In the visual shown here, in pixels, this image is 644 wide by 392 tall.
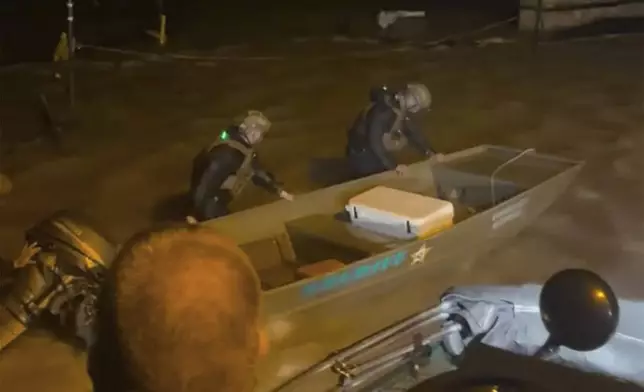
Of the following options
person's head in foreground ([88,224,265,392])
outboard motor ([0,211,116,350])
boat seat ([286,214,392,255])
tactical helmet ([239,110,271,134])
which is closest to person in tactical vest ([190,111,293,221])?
tactical helmet ([239,110,271,134])

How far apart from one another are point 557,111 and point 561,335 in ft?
6.12

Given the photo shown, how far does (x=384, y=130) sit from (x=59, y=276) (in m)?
0.89

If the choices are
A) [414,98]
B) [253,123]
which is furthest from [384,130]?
[253,123]

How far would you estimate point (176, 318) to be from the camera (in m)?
0.78

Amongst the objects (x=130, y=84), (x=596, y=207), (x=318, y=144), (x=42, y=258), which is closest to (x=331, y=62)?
(x=130, y=84)

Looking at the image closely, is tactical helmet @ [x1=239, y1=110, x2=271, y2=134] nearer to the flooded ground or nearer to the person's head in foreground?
the flooded ground

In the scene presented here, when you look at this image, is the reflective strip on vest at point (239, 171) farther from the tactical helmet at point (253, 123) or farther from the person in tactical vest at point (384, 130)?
the person in tactical vest at point (384, 130)

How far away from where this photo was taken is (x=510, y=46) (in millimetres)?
3879

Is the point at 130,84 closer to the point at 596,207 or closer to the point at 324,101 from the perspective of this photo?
the point at 324,101

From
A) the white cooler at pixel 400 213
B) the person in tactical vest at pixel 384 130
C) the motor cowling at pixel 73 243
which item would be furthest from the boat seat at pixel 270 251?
the person in tactical vest at pixel 384 130

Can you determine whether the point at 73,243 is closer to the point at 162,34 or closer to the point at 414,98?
the point at 414,98

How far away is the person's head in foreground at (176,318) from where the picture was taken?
79 cm

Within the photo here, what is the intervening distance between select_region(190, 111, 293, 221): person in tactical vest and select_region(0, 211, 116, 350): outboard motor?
13.2 inches

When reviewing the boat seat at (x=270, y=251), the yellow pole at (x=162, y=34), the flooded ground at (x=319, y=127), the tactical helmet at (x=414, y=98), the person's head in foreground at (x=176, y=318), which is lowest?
the flooded ground at (x=319, y=127)
